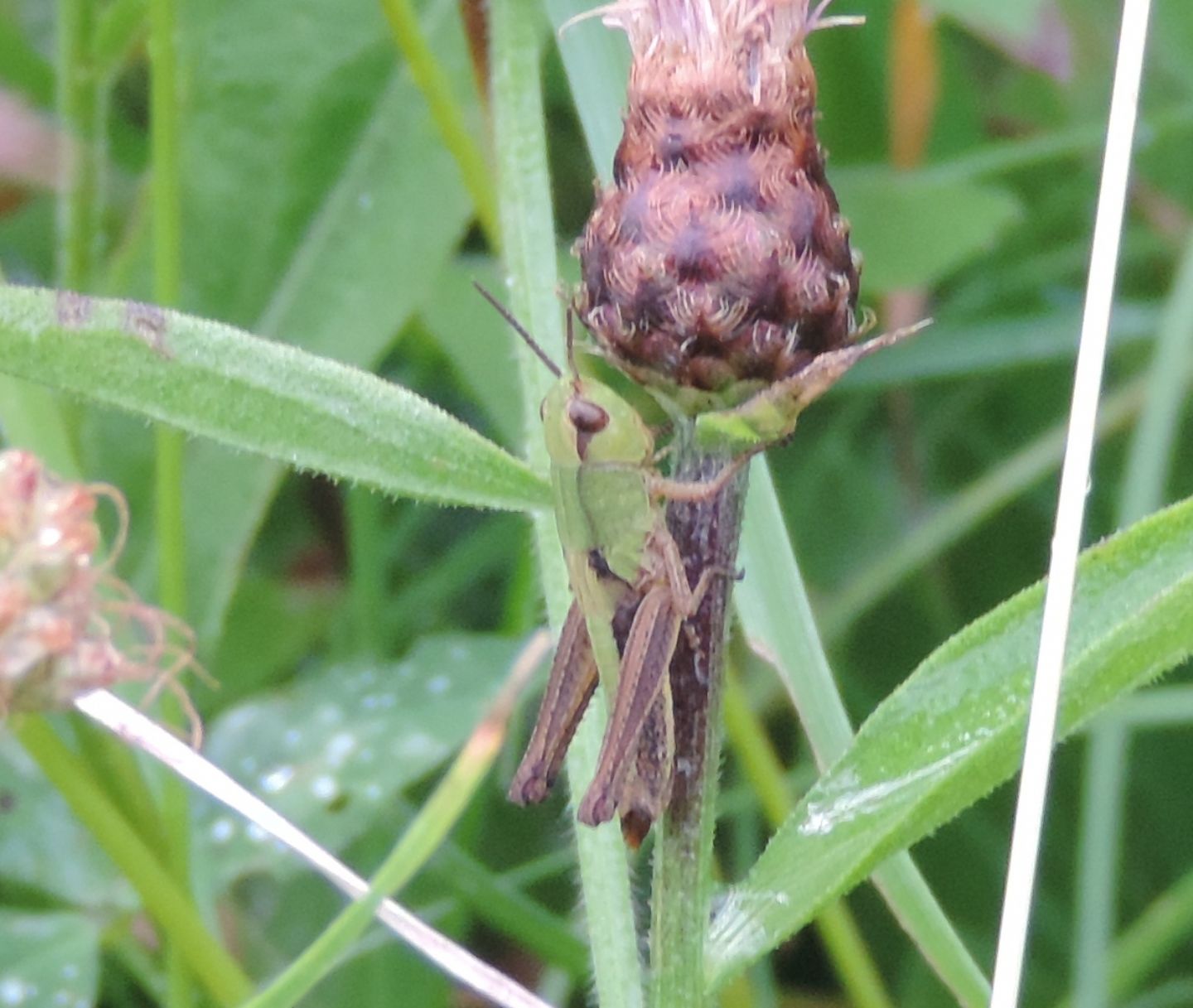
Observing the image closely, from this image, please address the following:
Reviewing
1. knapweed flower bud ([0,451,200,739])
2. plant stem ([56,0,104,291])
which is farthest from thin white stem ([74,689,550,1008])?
plant stem ([56,0,104,291])

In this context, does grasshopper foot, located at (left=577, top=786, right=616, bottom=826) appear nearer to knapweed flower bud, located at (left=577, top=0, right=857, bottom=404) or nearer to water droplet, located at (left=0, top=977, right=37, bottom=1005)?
knapweed flower bud, located at (left=577, top=0, right=857, bottom=404)

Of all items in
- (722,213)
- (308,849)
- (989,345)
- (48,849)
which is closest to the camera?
(722,213)

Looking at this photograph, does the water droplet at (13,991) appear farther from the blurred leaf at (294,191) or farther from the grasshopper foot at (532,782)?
the grasshopper foot at (532,782)

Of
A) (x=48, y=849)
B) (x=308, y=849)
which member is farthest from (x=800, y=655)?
(x=48, y=849)

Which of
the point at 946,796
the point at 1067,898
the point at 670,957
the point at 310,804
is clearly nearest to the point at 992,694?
the point at 946,796

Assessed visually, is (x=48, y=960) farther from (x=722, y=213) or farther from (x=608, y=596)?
(x=722, y=213)

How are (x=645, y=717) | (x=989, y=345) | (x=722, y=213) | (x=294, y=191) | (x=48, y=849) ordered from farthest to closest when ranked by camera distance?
1. (x=989, y=345)
2. (x=294, y=191)
3. (x=48, y=849)
4. (x=645, y=717)
5. (x=722, y=213)
